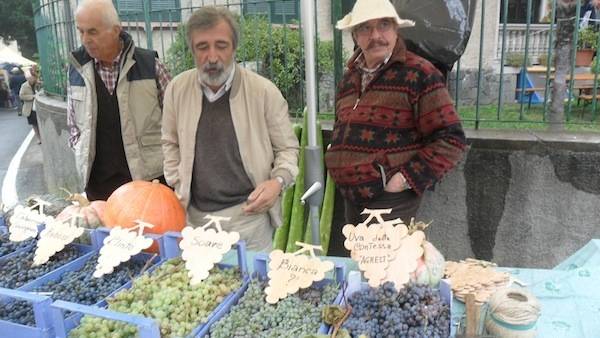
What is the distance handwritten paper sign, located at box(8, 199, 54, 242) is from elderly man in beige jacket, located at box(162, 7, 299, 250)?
0.58 metres

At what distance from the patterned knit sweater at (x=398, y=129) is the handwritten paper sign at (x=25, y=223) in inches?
50.3

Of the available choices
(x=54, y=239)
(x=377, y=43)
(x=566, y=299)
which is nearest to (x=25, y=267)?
(x=54, y=239)

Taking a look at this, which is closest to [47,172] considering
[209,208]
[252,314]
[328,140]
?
[328,140]

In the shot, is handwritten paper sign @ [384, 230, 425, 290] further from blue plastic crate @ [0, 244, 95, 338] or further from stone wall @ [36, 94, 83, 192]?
stone wall @ [36, 94, 83, 192]

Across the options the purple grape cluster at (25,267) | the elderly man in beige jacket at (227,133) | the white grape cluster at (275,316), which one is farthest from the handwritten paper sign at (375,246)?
the purple grape cluster at (25,267)

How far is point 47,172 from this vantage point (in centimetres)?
666

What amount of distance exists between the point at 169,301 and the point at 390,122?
121 cm

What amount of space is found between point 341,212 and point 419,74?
1530 millimetres

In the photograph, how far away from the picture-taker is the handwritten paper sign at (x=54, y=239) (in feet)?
5.75

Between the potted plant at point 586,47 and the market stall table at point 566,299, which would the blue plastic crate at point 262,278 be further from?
the potted plant at point 586,47

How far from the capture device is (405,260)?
1399 mm

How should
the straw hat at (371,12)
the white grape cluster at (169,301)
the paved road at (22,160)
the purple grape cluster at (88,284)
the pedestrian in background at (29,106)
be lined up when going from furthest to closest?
1. the pedestrian in background at (29,106)
2. the paved road at (22,160)
3. the straw hat at (371,12)
4. the purple grape cluster at (88,284)
5. the white grape cluster at (169,301)

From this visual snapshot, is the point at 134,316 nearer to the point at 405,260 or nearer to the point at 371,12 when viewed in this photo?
the point at 405,260

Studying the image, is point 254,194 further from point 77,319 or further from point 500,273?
point 500,273
